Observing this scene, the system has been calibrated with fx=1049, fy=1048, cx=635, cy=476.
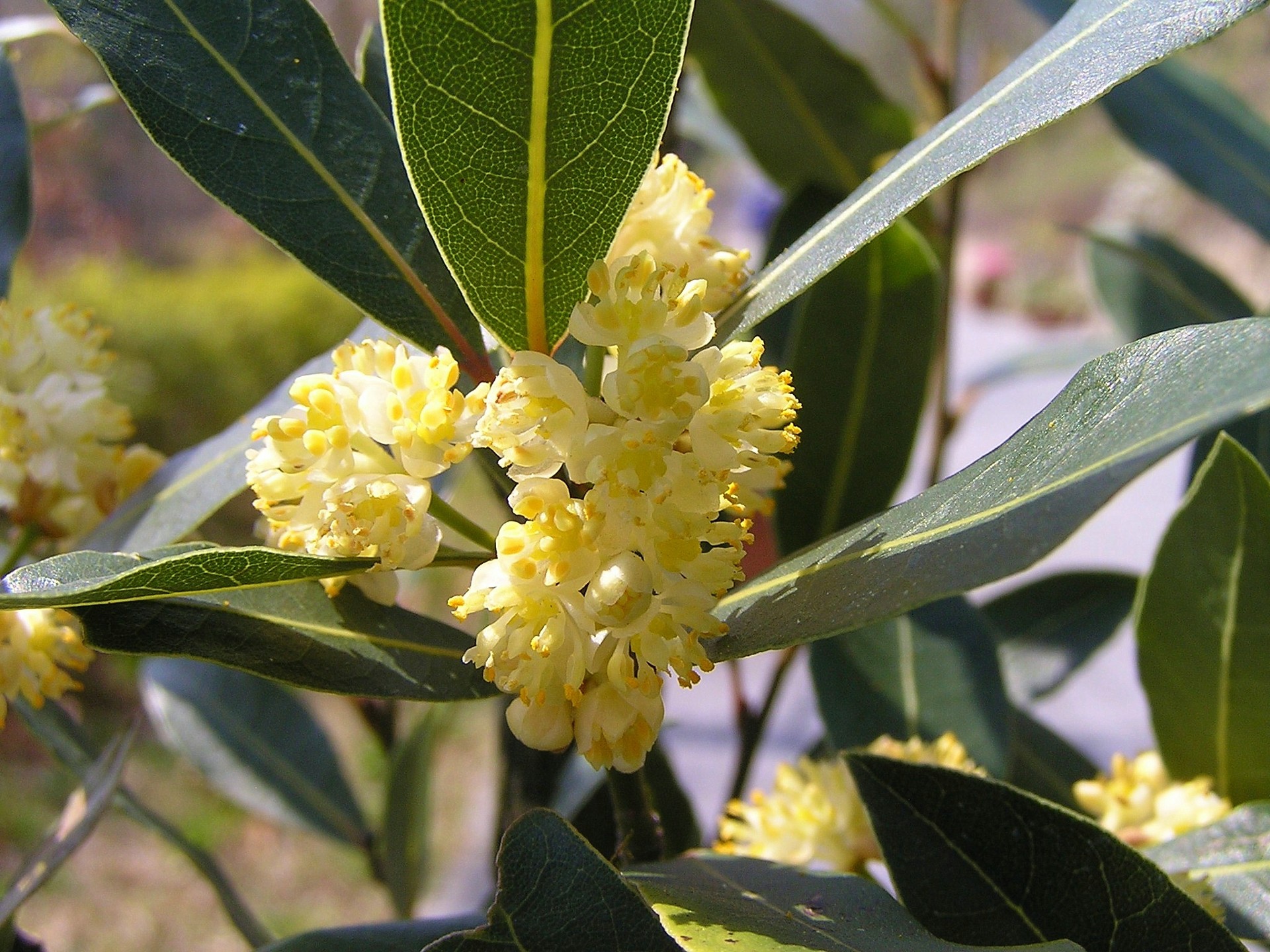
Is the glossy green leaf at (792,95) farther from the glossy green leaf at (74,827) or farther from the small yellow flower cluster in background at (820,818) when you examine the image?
the glossy green leaf at (74,827)

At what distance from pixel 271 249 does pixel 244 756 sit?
23.6ft

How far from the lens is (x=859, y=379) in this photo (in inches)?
40.3

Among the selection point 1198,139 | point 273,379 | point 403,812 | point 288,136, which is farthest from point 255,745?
point 273,379

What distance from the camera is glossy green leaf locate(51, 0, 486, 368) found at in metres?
0.60

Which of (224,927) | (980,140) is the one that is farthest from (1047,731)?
(224,927)

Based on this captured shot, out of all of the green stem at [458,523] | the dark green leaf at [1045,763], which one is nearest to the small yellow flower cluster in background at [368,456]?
the green stem at [458,523]

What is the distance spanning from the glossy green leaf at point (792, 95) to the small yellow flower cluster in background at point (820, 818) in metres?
0.71

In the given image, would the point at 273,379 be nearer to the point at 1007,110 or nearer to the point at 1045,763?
the point at 1045,763

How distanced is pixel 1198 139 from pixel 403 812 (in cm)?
131

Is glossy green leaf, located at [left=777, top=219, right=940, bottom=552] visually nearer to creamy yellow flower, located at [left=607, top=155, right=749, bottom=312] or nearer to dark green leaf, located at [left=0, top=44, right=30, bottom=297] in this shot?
creamy yellow flower, located at [left=607, top=155, right=749, bottom=312]

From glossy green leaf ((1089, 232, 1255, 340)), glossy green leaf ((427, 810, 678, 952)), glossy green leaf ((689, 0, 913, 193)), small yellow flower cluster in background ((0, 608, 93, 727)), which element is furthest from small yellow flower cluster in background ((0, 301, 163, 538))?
glossy green leaf ((1089, 232, 1255, 340))

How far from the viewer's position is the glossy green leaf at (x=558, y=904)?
50 cm

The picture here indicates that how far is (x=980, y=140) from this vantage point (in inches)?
22.9

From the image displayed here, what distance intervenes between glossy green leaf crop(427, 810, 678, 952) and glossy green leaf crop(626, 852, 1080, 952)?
0.08ft
